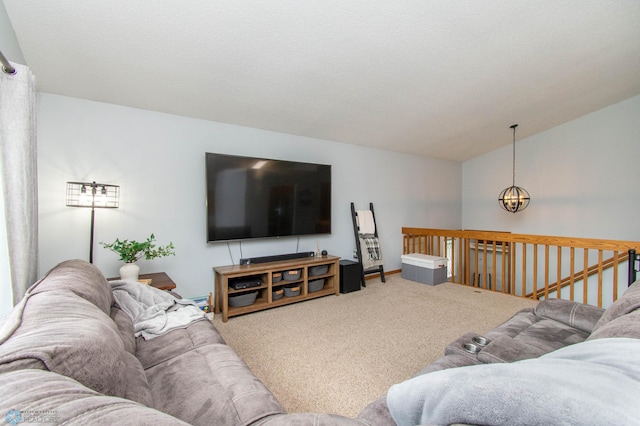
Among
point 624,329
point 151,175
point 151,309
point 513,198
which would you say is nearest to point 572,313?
point 624,329

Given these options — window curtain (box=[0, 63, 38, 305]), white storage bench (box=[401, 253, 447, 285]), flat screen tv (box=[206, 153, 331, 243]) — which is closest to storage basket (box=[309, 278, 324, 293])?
flat screen tv (box=[206, 153, 331, 243])

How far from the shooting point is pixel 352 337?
247 centimetres

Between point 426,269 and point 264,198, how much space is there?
2.72 m

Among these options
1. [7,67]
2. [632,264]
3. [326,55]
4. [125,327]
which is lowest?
[125,327]

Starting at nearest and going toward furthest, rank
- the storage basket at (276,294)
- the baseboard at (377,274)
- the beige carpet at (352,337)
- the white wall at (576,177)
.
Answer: the beige carpet at (352,337)
the storage basket at (276,294)
the white wall at (576,177)
the baseboard at (377,274)

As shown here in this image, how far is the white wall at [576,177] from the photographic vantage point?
4.12 meters

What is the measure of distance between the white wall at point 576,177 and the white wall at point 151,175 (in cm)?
350

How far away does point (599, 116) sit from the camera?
172 inches

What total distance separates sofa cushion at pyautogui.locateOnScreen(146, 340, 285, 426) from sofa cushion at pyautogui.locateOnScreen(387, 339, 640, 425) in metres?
0.59

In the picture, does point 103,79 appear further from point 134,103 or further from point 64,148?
point 64,148

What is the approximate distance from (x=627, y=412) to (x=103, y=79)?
336cm

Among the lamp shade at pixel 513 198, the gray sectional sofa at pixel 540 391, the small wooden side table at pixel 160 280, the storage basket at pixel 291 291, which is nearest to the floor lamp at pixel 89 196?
the small wooden side table at pixel 160 280

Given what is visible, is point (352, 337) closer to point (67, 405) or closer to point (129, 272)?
point (129, 272)

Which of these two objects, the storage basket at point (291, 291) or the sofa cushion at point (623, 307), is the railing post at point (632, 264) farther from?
the storage basket at point (291, 291)
